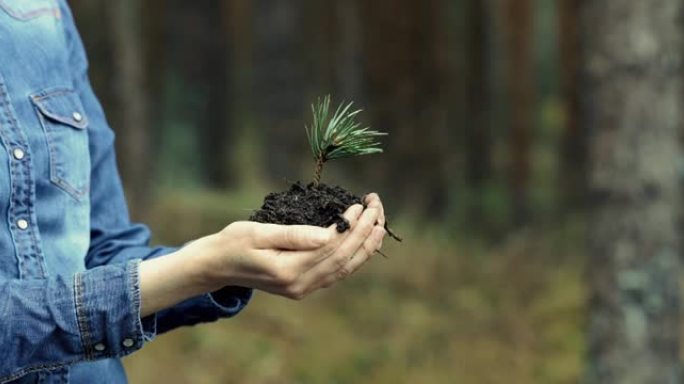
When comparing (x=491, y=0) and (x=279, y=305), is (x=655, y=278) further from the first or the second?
(x=491, y=0)

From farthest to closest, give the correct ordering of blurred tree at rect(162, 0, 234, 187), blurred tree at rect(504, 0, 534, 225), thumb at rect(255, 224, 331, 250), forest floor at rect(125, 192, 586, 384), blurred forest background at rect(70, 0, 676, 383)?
blurred tree at rect(162, 0, 234, 187)
blurred tree at rect(504, 0, 534, 225)
blurred forest background at rect(70, 0, 676, 383)
forest floor at rect(125, 192, 586, 384)
thumb at rect(255, 224, 331, 250)

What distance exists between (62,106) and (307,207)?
0.56 metres

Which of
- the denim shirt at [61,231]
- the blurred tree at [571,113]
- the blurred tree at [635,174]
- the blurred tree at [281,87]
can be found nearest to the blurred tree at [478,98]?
the blurred tree at [571,113]

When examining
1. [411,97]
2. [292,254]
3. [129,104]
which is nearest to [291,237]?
[292,254]

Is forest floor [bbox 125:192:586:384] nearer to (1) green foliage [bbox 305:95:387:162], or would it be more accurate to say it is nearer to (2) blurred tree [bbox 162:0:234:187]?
(2) blurred tree [bbox 162:0:234:187]

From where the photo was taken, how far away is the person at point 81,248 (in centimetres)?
199

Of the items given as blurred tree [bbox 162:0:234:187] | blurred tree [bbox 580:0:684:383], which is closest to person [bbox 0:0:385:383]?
blurred tree [bbox 580:0:684:383]

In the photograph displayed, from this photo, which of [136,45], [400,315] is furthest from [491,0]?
[400,315]

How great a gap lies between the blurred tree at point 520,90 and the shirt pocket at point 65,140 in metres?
8.35

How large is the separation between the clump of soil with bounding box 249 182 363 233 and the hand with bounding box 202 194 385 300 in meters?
0.06

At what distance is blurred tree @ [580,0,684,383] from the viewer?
17.2ft

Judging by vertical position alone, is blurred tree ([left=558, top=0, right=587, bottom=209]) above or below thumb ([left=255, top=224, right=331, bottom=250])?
below

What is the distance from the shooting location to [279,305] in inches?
313

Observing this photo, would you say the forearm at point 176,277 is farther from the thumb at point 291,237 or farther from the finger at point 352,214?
the finger at point 352,214
